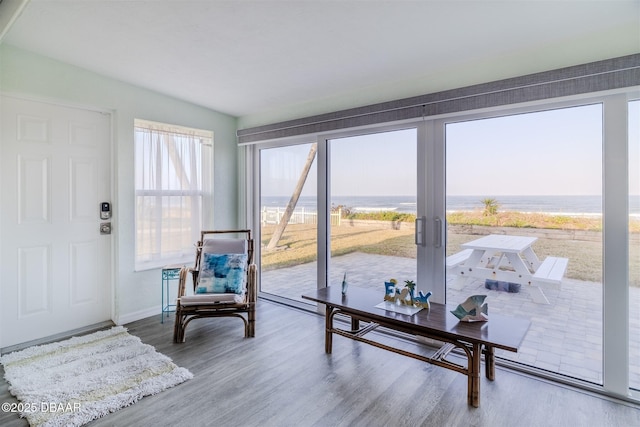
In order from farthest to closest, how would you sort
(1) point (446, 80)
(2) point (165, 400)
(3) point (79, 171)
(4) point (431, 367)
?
(3) point (79, 171) < (1) point (446, 80) < (4) point (431, 367) < (2) point (165, 400)

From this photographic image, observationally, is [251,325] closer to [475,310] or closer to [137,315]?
[137,315]

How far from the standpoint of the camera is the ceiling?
205 centimetres

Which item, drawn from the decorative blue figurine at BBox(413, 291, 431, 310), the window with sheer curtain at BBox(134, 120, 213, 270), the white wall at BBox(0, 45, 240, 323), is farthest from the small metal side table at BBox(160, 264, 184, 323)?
the decorative blue figurine at BBox(413, 291, 431, 310)

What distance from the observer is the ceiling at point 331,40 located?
205 cm

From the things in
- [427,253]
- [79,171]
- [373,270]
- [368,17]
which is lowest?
[373,270]

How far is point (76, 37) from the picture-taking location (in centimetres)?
260

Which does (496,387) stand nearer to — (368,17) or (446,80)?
(446,80)

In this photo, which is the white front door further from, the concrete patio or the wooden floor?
the concrete patio

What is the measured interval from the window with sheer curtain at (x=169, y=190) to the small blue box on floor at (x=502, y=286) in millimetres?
3249

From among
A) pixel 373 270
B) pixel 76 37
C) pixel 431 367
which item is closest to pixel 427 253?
pixel 373 270

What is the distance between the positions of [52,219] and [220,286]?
165 centimetres

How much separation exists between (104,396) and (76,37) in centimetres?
267

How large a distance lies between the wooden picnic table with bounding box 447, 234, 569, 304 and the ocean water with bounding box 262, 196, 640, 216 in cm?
25

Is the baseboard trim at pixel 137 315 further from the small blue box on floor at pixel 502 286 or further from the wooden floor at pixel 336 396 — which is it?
the small blue box on floor at pixel 502 286
